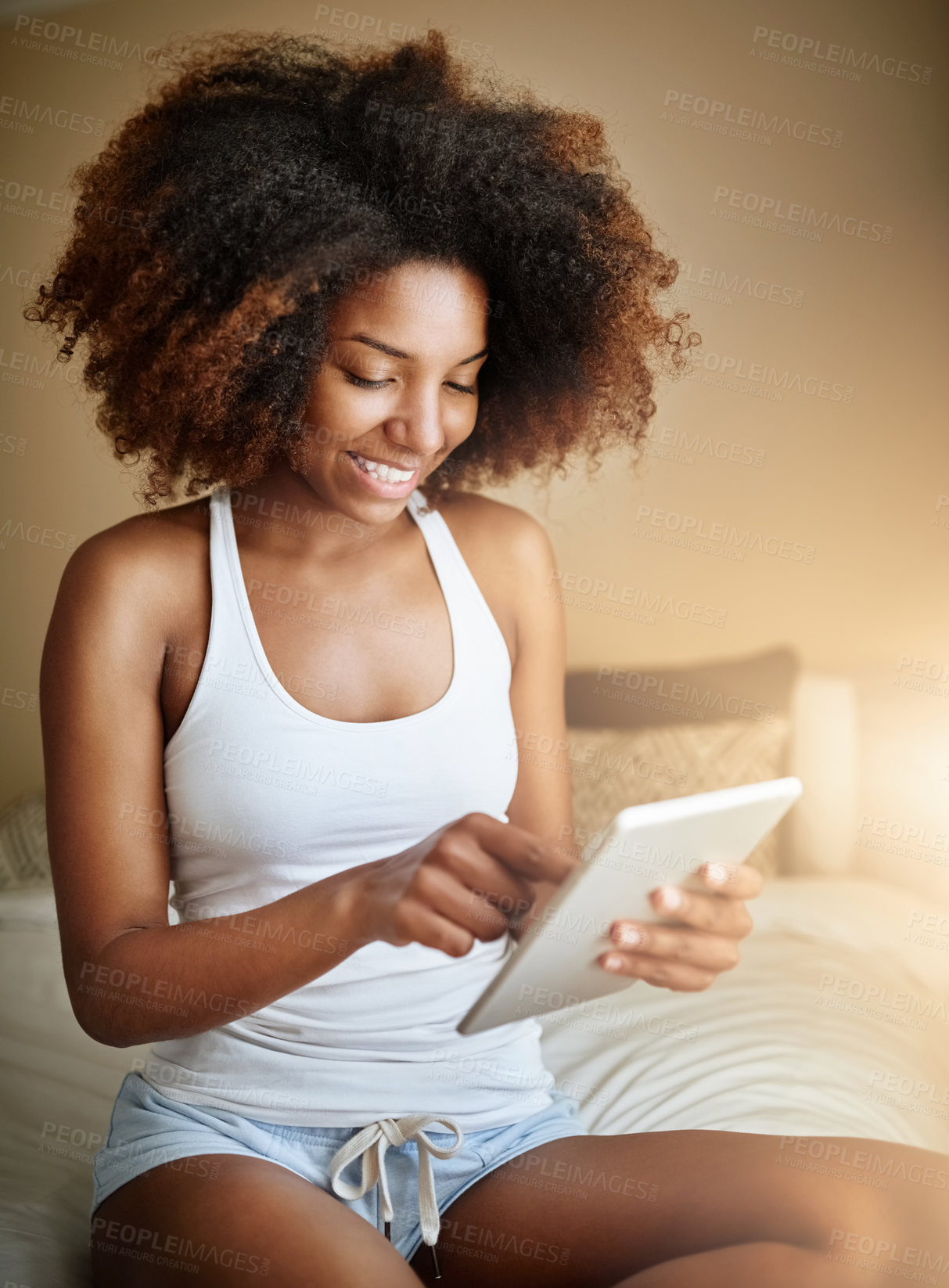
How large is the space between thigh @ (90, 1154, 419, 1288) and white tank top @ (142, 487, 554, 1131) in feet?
0.28

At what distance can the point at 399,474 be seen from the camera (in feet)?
2.90

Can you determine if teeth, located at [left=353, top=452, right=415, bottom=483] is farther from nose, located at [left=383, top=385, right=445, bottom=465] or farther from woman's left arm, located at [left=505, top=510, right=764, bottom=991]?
woman's left arm, located at [left=505, top=510, right=764, bottom=991]

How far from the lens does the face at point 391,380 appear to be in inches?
32.8

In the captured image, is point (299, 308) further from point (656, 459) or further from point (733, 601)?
point (733, 601)

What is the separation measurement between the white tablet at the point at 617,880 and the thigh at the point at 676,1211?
157 mm

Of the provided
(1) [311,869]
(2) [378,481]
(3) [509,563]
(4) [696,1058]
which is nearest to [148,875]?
(1) [311,869]

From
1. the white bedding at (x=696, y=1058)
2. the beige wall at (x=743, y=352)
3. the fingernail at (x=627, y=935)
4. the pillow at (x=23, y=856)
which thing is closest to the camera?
the fingernail at (x=627, y=935)

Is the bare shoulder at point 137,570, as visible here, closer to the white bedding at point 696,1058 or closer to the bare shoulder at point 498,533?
the bare shoulder at point 498,533

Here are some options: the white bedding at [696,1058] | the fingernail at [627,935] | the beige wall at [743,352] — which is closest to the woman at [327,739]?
the fingernail at [627,935]

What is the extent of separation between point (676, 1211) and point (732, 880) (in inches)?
11.0

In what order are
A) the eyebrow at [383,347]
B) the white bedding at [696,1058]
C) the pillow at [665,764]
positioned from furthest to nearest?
the pillow at [665,764] → the white bedding at [696,1058] → the eyebrow at [383,347]

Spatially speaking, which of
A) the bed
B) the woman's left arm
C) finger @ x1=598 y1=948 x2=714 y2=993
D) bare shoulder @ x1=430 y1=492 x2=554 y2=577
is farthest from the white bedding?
bare shoulder @ x1=430 y1=492 x2=554 y2=577

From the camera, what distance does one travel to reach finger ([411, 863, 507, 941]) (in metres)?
0.66

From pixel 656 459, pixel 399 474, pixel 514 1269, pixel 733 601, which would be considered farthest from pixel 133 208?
pixel 733 601
